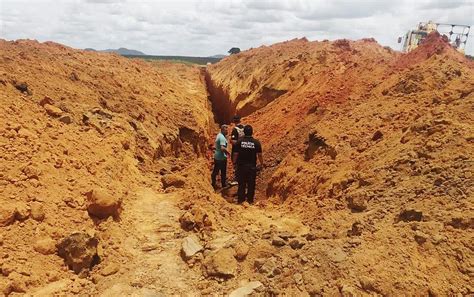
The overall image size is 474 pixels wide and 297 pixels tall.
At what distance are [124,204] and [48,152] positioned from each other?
1269 mm

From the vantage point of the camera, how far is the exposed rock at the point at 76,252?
4473 mm

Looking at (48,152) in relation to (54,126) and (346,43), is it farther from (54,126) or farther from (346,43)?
(346,43)

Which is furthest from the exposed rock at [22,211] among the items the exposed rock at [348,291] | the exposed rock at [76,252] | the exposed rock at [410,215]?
the exposed rock at [410,215]

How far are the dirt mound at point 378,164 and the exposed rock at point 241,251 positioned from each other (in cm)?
72

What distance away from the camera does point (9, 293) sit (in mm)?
3869

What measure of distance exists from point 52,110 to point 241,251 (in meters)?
4.25

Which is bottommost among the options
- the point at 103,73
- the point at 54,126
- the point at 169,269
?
the point at 169,269

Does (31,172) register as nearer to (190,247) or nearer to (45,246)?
(45,246)

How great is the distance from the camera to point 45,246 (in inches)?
177

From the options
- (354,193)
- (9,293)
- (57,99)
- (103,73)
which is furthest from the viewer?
(103,73)

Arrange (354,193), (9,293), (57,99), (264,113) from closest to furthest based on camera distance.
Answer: (9,293)
(354,193)
(57,99)
(264,113)

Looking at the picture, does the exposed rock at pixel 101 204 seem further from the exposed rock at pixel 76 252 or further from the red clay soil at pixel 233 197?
the exposed rock at pixel 76 252

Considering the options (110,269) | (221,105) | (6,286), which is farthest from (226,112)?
(6,286)

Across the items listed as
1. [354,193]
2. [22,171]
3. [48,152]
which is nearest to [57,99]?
[48,152]
